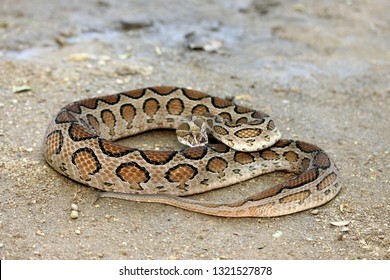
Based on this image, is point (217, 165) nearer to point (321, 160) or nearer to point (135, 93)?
point (321, 160)

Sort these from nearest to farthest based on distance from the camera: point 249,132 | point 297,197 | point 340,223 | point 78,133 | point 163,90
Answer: point 340,223, point 297,197, point 78,133, point 249,132, point 163,90

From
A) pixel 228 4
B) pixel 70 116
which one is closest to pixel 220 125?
pixel 70 116

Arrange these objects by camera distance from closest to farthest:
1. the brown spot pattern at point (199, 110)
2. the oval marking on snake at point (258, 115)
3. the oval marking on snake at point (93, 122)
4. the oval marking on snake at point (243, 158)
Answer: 1. the oval marking on snake at point (243, 158)
2. the oval marking on snake at point (258, 115)
3. the oval marking on snake at point (93, 122)
4. the brown spot pattern at point (199, 110)

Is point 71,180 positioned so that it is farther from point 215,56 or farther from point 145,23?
point 145,23

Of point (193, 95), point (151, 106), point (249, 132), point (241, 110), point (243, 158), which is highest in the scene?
point (249, 132)

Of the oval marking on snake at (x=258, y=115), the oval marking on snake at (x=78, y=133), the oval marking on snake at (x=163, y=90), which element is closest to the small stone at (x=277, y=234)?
the oval marking on snake at (x=258, y=115)

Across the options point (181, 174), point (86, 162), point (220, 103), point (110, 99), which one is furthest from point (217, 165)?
point (110, 99)

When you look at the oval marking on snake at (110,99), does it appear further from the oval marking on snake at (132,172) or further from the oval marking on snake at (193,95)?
the oval marking on snake at (132,172)
